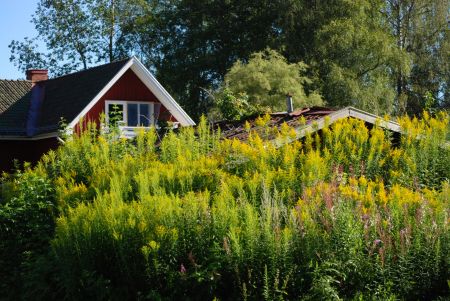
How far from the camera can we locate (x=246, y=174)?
8516mm

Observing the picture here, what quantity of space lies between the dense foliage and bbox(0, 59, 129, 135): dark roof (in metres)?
9.55

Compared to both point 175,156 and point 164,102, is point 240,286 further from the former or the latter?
point 164,102

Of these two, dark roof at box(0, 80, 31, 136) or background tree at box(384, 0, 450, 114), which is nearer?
dark roof at box(0, 80, 31, 136)

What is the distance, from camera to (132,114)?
1118 inches

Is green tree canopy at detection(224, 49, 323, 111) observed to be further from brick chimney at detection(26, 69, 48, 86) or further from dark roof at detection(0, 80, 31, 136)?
dark roof at detection(0, 80, 31, 136)

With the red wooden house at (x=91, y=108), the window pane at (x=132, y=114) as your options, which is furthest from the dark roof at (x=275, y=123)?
the window pane at (x=132, y=114)

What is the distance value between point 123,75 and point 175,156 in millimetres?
18199

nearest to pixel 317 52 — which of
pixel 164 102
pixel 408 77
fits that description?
pixel 408 77

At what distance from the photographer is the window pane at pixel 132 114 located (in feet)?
92.6

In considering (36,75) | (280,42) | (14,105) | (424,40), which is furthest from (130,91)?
(424,40)

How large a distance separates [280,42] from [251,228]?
3383cm

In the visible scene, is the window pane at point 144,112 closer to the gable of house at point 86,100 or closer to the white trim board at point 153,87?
the gable of house at point 86,100

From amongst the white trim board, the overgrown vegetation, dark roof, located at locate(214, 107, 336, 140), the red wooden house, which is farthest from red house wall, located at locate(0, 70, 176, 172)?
the overgrown vegetation

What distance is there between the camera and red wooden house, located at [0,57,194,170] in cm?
2720
